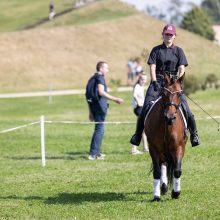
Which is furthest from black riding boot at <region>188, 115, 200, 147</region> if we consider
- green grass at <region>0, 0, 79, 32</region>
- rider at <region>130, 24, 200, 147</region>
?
green grass at <region>0, 0, 79, 32</region>

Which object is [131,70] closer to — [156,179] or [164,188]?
A: [164,188]

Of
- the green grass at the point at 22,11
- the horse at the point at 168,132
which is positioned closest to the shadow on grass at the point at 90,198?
the horse at the point at 168,132

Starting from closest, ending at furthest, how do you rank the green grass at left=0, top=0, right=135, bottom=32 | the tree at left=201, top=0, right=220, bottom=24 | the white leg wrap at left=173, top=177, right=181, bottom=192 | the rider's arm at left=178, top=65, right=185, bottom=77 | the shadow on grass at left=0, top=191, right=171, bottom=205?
the white leg wrap at left=173, top=177, right=181, bottom=192, the rider's arm at left=178, top=65, right=185, bottom=77, the shadow on grass at left=0, top=191, right=171, bottom=205, the green grass at left=0, top=0, right=135, bottom=32, the tree at left=201, top=0, right=220, bottom=24

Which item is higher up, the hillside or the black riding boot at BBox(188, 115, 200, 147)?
the black riding boot at BBox(188, 115, 200, 147)

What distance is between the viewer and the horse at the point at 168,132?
10695 mm

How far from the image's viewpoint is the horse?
35.1 ft

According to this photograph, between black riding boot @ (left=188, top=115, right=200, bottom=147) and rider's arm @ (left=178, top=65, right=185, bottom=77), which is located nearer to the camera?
rider's arm @ (left=178, top=65, right=185, bottom=77)

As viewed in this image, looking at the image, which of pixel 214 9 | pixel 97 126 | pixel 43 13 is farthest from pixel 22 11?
pixel 214 9

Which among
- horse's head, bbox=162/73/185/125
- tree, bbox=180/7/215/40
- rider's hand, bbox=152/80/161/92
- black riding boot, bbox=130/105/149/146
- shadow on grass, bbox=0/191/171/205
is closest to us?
horse's head, bbox=162/73/185/125

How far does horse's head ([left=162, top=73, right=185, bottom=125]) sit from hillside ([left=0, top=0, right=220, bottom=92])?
158ft

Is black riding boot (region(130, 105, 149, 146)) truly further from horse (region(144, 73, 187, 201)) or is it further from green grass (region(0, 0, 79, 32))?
green grass (region(0, 0, 79, 32))

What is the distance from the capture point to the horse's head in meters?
10.6

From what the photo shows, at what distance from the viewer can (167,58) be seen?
11586mm

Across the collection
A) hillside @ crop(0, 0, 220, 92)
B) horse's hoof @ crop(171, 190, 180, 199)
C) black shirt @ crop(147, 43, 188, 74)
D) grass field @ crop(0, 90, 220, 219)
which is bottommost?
hillside @ crop(0, 0, 220, 92)
